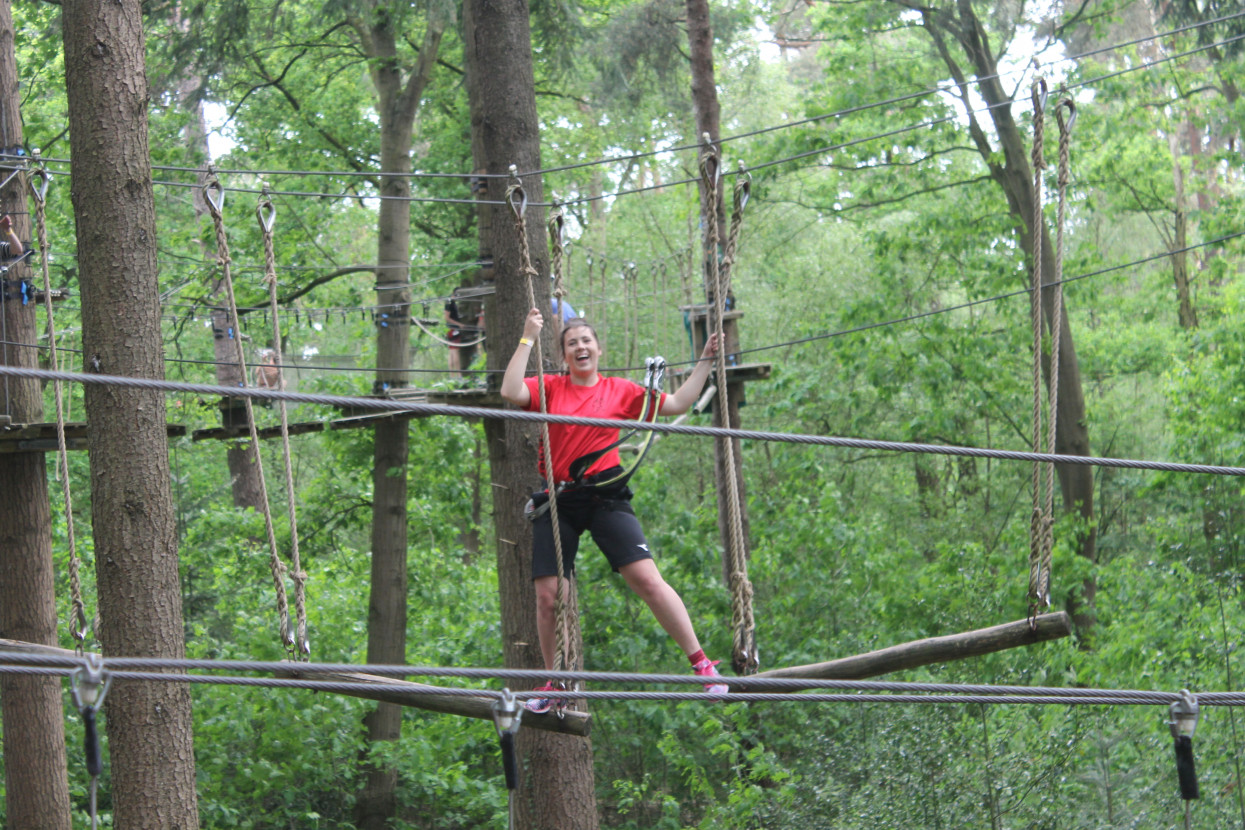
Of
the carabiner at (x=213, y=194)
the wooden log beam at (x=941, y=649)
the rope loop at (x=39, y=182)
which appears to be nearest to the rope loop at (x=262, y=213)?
the carabiner at (x=213, y=194)

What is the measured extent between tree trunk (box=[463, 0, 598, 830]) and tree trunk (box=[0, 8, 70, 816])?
256 centimetres

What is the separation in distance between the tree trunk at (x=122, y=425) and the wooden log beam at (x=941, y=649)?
2059 millimetres

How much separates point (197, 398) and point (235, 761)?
3106 millimetres

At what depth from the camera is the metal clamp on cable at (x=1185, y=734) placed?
111 inches

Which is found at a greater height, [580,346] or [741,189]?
[741,189]

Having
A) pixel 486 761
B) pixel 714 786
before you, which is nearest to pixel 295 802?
pixel 486 761

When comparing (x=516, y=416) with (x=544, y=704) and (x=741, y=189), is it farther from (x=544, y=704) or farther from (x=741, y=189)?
(x=544, y=704)

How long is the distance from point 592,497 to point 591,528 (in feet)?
0.39

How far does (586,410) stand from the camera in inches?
154

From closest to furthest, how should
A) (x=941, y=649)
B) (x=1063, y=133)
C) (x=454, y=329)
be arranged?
(x=1063, y=133) < (x=941, y=649) < (x=454, y=329)

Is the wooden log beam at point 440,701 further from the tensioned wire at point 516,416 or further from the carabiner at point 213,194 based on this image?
A: the carabiner at point 213,194

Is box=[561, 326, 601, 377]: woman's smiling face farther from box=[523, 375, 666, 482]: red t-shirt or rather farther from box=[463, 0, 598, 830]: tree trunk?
box=[463, 0, 598, 830]: tree trunk

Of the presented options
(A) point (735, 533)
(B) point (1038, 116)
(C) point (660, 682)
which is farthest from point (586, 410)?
(B) point (1038, 116)

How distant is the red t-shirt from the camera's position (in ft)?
12.7
